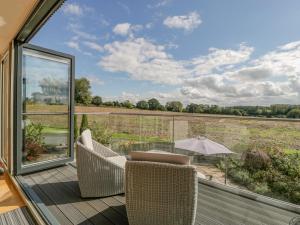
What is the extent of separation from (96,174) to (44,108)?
6.97ft

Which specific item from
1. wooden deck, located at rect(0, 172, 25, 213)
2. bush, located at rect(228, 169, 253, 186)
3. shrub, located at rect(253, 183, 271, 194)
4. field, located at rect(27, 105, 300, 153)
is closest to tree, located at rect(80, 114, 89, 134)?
field, located at rect(27, 105, 300, 153)

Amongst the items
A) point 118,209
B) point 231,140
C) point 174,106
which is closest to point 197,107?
point 174,106

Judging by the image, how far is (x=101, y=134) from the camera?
18.2 feet

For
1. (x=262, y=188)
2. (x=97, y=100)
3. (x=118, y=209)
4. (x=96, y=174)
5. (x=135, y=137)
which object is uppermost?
(x=97, y=100)

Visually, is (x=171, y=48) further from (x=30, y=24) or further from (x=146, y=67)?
(x=30, y=24)

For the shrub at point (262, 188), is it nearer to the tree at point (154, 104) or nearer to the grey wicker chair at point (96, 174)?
the grey wicker chair at point (96, 174)

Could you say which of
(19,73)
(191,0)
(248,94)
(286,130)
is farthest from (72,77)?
(286,130)

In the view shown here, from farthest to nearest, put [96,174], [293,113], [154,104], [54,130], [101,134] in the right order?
[101,134] < [154,104] < [54,130] < [96,174] < [293,113]

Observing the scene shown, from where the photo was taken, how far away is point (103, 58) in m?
8.84

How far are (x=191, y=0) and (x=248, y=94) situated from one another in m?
3.07

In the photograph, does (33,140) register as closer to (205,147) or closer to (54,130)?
(54,130)

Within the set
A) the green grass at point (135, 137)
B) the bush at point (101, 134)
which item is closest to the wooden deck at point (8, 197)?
the bush at point (101, 134)

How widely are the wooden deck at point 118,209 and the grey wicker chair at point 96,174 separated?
11 centimetres

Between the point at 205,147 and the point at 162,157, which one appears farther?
the point at 205,147
